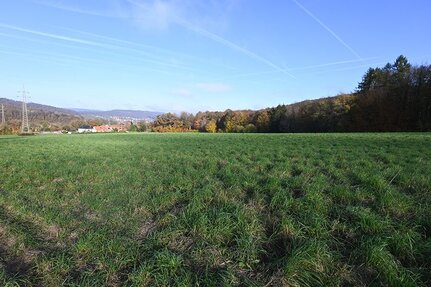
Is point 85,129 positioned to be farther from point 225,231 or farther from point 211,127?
point 225,231

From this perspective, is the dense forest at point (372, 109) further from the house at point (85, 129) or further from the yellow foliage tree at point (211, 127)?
the house at point (85, 129)

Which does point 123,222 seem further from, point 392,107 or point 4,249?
point 392,107

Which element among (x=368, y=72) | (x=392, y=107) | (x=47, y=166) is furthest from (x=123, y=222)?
(x=368, y=72)

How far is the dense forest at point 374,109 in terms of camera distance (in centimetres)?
6159

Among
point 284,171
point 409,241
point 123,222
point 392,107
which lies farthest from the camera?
point 392,107

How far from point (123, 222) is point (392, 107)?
69.9 meters

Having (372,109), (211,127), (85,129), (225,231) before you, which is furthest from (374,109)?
(85,129)

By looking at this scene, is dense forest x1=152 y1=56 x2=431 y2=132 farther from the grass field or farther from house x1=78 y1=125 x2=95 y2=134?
house x1=78 y1=125 x2=95 y2=134

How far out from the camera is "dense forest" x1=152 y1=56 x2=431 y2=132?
61.6 m

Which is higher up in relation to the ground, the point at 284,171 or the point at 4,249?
the point at 284,171

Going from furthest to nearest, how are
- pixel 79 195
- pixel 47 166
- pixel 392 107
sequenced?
pixel 392 107
pixel 47 166
pixel 79 195

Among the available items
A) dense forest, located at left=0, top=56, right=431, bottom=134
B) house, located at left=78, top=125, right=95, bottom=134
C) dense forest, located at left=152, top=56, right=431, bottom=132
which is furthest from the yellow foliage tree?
house, located at left=78, top=125, right=95, bottom=134

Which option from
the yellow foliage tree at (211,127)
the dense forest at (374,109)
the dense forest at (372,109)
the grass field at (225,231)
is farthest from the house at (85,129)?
the grass field at (225,231)

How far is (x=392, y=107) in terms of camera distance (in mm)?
64375
